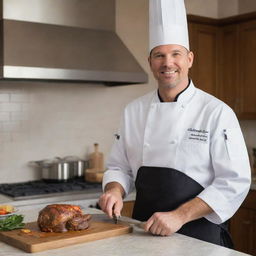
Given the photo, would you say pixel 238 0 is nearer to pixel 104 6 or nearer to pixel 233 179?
pixel 104 6

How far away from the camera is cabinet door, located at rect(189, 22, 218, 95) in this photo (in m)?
4.31

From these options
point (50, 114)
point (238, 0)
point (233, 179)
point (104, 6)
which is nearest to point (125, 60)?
point (104, 6)

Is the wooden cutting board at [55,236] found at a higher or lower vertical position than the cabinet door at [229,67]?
lower

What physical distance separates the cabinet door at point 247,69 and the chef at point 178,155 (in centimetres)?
208

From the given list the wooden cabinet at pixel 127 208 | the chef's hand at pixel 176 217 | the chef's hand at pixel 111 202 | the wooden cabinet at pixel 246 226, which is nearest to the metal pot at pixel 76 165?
the wooden cabinet at pixel 127 208

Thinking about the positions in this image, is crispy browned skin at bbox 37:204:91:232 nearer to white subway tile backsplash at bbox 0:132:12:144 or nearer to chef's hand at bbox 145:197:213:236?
chef's hand at bbox 145:197:213:236

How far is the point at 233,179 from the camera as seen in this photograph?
179 cm

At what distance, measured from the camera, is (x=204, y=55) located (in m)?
4.40

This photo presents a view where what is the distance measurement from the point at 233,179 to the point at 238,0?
10.0 feet

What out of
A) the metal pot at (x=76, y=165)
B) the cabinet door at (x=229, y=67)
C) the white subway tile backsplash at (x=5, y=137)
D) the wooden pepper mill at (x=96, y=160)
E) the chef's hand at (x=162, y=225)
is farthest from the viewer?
the cabinet door at (x=229, y=67)

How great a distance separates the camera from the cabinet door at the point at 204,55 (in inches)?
170

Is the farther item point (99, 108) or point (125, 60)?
point (99, 108)

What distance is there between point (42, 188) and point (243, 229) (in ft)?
5.12

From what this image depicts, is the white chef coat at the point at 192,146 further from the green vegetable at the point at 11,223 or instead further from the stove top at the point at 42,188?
the stove top at the point at 42,188
